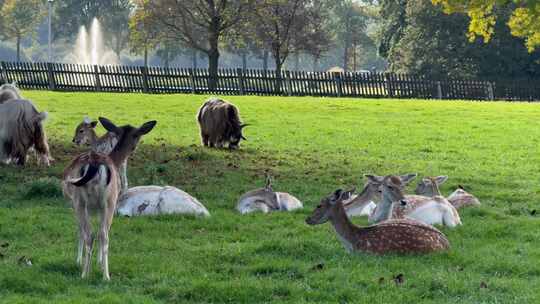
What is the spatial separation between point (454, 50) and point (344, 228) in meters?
52.8

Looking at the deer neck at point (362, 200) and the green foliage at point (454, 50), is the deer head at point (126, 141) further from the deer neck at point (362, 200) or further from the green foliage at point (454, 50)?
the green foliage at point (454, 50)

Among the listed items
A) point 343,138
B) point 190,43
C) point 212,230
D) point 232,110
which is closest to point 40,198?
point 212,230

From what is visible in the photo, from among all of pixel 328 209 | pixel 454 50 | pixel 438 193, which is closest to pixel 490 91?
pixel 454 50

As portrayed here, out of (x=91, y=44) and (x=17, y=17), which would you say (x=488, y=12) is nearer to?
(x=17, y=17)

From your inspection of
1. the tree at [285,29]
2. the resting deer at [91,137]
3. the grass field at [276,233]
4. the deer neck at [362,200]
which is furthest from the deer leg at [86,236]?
the tree at [285,29]

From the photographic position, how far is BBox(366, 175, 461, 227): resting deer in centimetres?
1106

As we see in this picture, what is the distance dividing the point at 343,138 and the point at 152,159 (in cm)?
689

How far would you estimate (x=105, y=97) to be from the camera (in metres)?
37.1

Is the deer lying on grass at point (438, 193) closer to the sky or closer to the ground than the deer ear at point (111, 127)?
closer to the ground

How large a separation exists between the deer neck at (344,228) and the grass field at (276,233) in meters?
0.14

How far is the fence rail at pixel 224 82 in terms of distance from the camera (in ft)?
145

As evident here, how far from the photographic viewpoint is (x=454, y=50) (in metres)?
60.8

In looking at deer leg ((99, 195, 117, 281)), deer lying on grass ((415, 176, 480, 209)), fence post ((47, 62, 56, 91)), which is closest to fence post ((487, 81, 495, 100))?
fence post ((47, 62, 56, 91))

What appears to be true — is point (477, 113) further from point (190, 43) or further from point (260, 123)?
point (190, 43)
